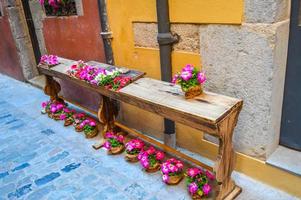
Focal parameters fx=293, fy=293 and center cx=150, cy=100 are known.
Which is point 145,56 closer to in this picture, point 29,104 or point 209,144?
point 209,144

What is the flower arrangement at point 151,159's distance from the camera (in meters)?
3.10

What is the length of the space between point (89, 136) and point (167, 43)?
1763mm

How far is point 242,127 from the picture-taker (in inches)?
108

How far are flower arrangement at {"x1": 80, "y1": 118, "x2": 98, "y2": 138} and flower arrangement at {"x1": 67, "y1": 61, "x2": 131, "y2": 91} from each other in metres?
0.72

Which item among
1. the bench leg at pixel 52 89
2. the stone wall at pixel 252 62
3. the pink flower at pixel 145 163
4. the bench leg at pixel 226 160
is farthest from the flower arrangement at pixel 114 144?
the bench leg at pixel 52 89

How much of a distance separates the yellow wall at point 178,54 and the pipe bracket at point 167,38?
14 centimetres

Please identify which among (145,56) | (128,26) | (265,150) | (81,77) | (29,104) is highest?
(128,26)

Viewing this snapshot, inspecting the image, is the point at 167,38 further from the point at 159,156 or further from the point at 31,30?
the point at 31,30

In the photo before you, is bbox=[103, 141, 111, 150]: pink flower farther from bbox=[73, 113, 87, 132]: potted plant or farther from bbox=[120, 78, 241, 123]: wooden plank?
bbox=[120, 78, 241, 123]: wooden plank

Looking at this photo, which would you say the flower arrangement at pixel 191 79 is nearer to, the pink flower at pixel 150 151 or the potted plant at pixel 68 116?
the pink flower at pixel 150 151

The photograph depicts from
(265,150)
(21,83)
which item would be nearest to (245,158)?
(265,150)

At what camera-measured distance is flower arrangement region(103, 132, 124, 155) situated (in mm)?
3518

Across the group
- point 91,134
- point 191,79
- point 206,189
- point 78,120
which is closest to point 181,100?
point 191,79

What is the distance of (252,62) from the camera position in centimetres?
247
